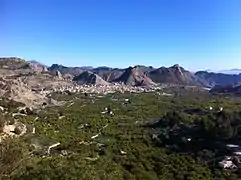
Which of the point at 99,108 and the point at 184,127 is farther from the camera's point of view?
the point at 99,108

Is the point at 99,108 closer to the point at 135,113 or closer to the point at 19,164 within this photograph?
the point at 135,113

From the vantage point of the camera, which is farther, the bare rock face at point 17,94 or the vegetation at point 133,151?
the bare rock face at point 17,94

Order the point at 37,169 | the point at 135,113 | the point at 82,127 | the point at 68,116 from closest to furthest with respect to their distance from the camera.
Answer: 1. the point at 37,169
2. the point at 82,127
3. the point at 68,116
4. the point at 135,113

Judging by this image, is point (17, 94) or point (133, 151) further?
point (17, 94)

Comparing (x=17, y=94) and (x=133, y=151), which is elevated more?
(x=17, y=94)

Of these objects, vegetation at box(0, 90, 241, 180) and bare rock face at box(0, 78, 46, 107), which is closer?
vegetation at box(0, 90, 241, 180)

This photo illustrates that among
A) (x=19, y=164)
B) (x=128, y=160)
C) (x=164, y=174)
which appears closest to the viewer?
(x=19, y=164)

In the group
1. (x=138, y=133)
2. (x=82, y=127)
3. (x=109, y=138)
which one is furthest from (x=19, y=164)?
(x=82, y=127)

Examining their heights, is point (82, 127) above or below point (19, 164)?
below


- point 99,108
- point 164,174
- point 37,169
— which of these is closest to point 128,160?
point 164,174
